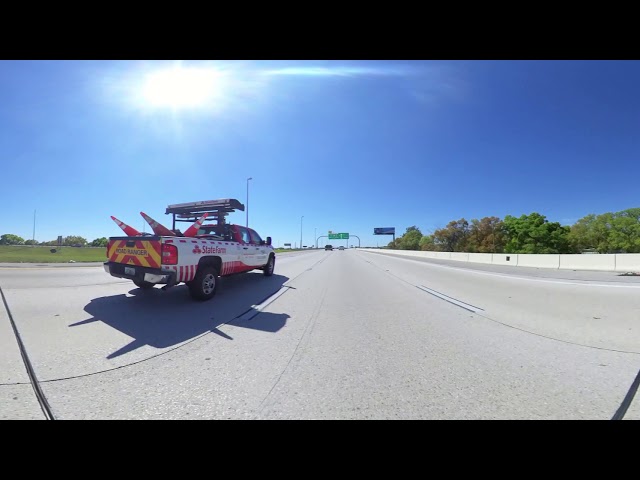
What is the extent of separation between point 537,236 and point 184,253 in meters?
72.4

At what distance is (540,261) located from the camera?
1944 cm

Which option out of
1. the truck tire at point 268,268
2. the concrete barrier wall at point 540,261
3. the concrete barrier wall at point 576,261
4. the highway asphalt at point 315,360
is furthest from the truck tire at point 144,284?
the concrete barrier wall at point 540,261

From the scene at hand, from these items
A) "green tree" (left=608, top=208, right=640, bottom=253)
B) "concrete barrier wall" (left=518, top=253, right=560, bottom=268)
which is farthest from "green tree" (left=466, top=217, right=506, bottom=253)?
"concrete barrier wall" (left=518, top=253, right=560, bottom=268)

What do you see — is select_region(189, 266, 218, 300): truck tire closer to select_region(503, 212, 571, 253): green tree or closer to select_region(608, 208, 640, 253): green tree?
select_region(503, 212, 571, 253): green tree

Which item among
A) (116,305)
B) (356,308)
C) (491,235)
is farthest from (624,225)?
(116,305)

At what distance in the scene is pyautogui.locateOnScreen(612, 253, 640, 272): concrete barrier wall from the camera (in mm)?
14359

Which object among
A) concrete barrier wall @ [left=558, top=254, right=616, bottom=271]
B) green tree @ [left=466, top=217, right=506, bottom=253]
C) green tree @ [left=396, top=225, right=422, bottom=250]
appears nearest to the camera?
concrete barrier wall @ [left=558, top=254, right=616, bottom=271]

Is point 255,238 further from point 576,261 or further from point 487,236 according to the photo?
point 487,236

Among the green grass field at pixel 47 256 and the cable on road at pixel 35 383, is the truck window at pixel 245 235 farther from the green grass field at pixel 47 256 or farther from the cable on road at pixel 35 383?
the green grass field at pixel 47 256

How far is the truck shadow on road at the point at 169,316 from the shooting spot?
3.95 metres

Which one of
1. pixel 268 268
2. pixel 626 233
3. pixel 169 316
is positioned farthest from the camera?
pixel 626 233

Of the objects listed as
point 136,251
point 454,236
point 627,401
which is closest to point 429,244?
point 454,236

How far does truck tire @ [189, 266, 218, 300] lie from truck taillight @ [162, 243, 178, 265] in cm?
83
